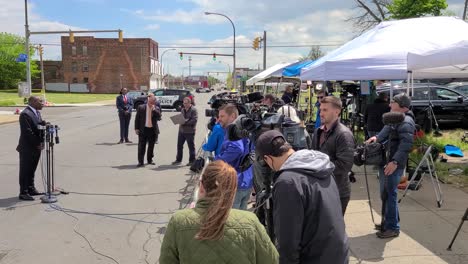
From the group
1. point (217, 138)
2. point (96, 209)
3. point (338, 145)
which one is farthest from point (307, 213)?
point (96, 209)

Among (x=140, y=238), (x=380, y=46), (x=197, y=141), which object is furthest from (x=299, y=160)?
(x=197, y=141)

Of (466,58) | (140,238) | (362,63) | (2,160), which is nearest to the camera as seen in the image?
(140,238)

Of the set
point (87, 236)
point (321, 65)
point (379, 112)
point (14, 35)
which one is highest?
point (14, 35)

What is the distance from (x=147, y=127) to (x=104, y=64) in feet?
264

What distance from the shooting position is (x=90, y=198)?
7.67m

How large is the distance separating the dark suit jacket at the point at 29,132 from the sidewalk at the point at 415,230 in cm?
529

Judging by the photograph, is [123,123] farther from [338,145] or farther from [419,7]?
[419,7]

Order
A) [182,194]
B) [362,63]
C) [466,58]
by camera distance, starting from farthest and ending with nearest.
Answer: [182,194]
[362,63]
[466,58]

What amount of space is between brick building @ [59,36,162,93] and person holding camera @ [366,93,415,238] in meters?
83.1

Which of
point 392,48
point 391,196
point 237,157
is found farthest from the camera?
point 392,48

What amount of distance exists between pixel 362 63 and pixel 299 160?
5.50 metres

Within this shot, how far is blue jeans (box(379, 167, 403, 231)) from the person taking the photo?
17.5 ft

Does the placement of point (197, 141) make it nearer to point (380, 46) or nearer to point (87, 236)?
point (380, 46)

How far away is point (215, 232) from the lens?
6.57 feet
